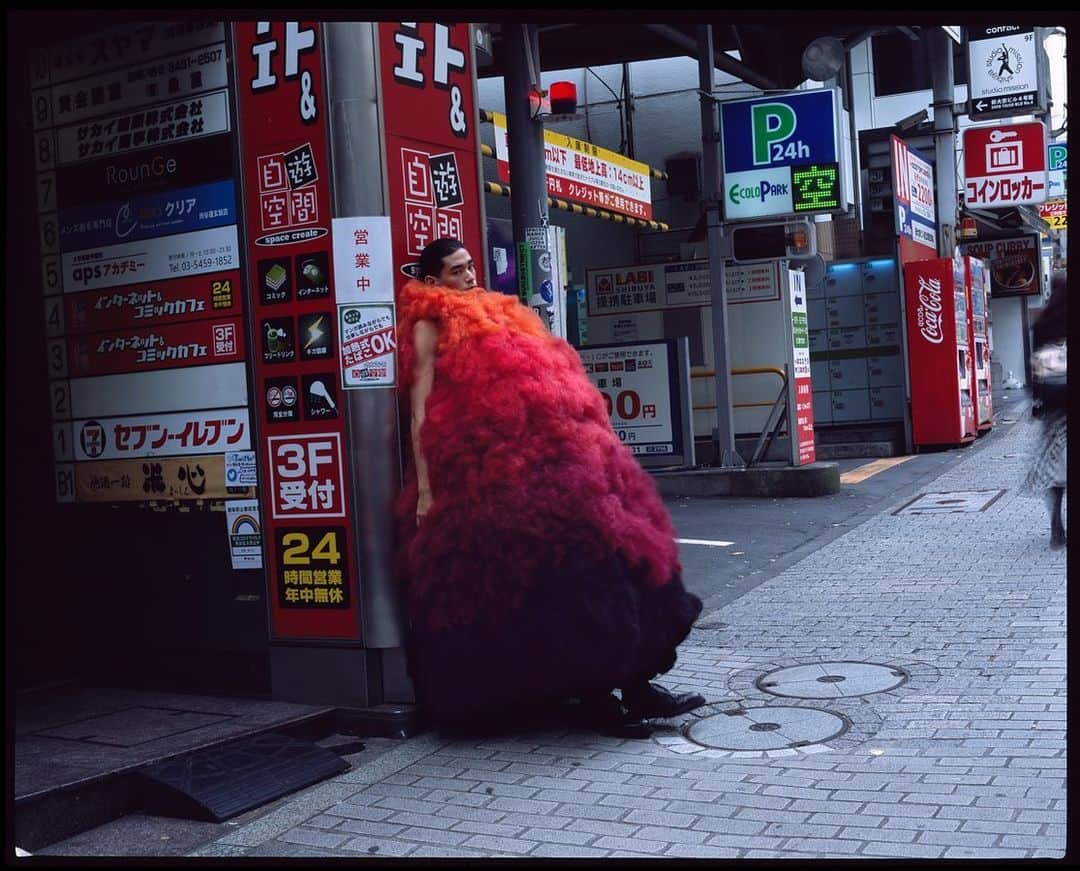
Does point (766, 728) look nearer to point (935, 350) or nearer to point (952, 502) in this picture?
point (952, 502)

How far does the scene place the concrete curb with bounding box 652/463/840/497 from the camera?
12.8 metres

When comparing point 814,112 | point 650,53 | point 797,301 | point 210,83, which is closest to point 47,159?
point 210,83

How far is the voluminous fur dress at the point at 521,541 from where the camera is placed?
4.81m

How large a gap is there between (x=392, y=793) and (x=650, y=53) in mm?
14198

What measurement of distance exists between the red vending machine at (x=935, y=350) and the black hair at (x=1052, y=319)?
11738mm

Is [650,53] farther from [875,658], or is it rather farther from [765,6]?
[765,6]

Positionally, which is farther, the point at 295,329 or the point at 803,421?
the point at 803,421

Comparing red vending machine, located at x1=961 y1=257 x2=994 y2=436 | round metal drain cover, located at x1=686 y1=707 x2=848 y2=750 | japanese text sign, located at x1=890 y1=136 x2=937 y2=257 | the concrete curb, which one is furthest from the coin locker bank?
red vending machine, located at x1=961 y1=257 x2=994 y2=436

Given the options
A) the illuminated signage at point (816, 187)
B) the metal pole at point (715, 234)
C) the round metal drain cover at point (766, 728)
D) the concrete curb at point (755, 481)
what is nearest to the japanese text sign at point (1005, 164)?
the metal pole at point (715, 234)

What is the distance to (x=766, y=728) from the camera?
5.05 m

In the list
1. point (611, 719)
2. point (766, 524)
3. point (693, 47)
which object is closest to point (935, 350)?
point (693, 47)

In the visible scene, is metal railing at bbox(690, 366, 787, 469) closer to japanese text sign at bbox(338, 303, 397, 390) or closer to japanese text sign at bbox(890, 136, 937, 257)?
japanese text sign at bbox(890, 136, 937, 257)

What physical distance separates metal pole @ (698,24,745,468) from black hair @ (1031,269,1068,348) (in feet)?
25.2

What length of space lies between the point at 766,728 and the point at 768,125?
8508 mm
